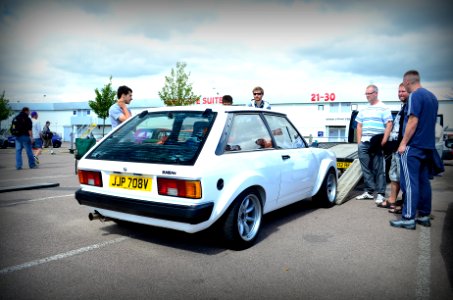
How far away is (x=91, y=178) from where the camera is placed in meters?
3.55

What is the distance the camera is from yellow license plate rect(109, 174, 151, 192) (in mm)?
3175

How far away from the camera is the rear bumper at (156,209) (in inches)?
115

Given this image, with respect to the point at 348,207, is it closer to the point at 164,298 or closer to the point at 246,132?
the point at 246,132

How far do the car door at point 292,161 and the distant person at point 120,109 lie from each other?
2707 mm

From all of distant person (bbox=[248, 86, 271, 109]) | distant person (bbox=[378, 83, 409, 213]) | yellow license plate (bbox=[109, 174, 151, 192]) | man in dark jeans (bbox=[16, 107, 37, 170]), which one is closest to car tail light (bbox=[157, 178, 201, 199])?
yellow license plate (bbox=[109, 174, 151, 192])

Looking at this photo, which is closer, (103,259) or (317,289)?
(317,289)

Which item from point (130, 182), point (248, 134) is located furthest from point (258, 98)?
point (130, 182)

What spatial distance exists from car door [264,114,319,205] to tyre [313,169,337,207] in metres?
0.45

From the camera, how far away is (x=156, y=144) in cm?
352

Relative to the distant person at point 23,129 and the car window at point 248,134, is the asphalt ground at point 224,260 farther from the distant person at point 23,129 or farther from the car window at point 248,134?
the distant person at point 23,129

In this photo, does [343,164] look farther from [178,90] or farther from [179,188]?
[178,90]

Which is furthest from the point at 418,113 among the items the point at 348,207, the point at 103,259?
the point at 103,259

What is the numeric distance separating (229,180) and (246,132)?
0.74m

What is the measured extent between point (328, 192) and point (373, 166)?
122 centimetres
